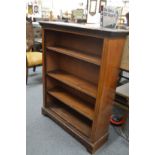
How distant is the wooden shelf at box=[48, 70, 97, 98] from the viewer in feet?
5.67

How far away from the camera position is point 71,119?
2.10 meters

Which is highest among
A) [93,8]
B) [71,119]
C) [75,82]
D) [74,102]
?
[93,8]

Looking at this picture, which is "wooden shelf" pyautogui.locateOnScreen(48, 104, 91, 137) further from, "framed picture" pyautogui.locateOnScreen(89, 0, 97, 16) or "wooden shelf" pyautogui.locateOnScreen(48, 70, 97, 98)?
"framed picture" pyautogui.locateOnScreen(89, 0, 97, 16)

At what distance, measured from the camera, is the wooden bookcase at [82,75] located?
1.45 m

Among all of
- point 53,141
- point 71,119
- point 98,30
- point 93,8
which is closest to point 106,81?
point 98,30

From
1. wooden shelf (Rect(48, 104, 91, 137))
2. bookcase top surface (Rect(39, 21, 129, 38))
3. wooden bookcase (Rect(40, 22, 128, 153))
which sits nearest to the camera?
bookcase top surface (Rect(39, 21, 129, 38))

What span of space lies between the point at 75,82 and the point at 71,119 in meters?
0.53

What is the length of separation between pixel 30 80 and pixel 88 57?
7.08 feet

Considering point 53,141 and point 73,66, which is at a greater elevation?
point 73,66

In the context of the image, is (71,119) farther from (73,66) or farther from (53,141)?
(73,66)

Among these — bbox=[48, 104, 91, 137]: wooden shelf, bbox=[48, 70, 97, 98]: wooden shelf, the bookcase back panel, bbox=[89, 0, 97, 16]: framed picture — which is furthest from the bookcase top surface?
bbox=[89, 0, 97, 16]: framed picture
